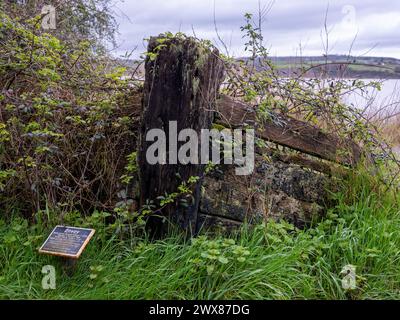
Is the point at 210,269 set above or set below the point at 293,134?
below

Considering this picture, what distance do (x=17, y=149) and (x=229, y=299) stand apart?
7.05 ft

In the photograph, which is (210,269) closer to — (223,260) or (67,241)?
(223,260)

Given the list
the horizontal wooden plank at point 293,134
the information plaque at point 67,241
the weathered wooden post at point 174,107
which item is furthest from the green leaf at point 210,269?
the horizontal wooden plank at point 293,134

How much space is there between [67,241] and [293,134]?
2.08 meters

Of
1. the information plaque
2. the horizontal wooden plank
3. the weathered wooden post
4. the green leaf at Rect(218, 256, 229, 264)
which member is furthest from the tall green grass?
the horizontal wooden plank

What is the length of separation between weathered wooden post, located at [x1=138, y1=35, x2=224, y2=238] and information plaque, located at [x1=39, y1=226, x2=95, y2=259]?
0.57 m

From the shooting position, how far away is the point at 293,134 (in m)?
3.79

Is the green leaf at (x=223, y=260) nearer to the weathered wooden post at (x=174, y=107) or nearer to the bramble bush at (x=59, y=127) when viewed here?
the weathered wooden post at (x=174, y=107)

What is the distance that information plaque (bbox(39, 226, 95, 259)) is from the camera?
2943mm

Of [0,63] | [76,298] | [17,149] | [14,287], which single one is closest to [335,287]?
[76,298]

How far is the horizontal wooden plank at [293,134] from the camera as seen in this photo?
3555 mm

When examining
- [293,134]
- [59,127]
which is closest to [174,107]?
[59,127]

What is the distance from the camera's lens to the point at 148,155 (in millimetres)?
3369
